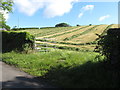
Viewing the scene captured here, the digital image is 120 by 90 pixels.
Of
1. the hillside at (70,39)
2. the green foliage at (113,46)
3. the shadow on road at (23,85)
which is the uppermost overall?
the hillside at (70,39)

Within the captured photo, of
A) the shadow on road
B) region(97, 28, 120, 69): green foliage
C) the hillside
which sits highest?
the hillside

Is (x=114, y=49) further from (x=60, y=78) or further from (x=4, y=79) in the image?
(x=4, y=79)

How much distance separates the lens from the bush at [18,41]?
14397mm

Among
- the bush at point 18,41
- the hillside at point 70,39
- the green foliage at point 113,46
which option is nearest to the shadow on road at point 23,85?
the green foliage at point 113,46

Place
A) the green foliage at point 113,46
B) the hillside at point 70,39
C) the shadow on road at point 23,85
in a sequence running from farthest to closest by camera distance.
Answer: the hillside at point 70,39 < the green foliage at point 113,46 < the shadow on road at point 23,85

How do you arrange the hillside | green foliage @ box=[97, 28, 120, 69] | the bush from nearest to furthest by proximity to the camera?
green foliage @ box=[97, 28, 120, 69] < the bush < the hillside

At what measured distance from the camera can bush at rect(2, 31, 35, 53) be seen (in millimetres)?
14397

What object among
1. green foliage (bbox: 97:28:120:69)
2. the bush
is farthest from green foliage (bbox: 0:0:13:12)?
green foliage (bbox: 97:28:120:69)

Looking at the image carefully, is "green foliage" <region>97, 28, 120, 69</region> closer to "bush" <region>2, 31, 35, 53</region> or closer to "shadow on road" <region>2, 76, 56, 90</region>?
"shadow on road" <region>2, 76, 56, 90</region>

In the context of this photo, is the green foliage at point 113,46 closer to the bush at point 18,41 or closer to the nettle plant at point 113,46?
the nettle plant at point 113,46

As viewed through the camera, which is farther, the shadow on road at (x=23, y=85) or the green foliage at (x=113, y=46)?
the green foliage at (x=113, y=46)

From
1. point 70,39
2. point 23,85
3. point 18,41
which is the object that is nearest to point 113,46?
point 23,85

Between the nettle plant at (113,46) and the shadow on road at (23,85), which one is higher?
the nettle plant at (113,46)

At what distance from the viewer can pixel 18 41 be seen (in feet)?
49.5
